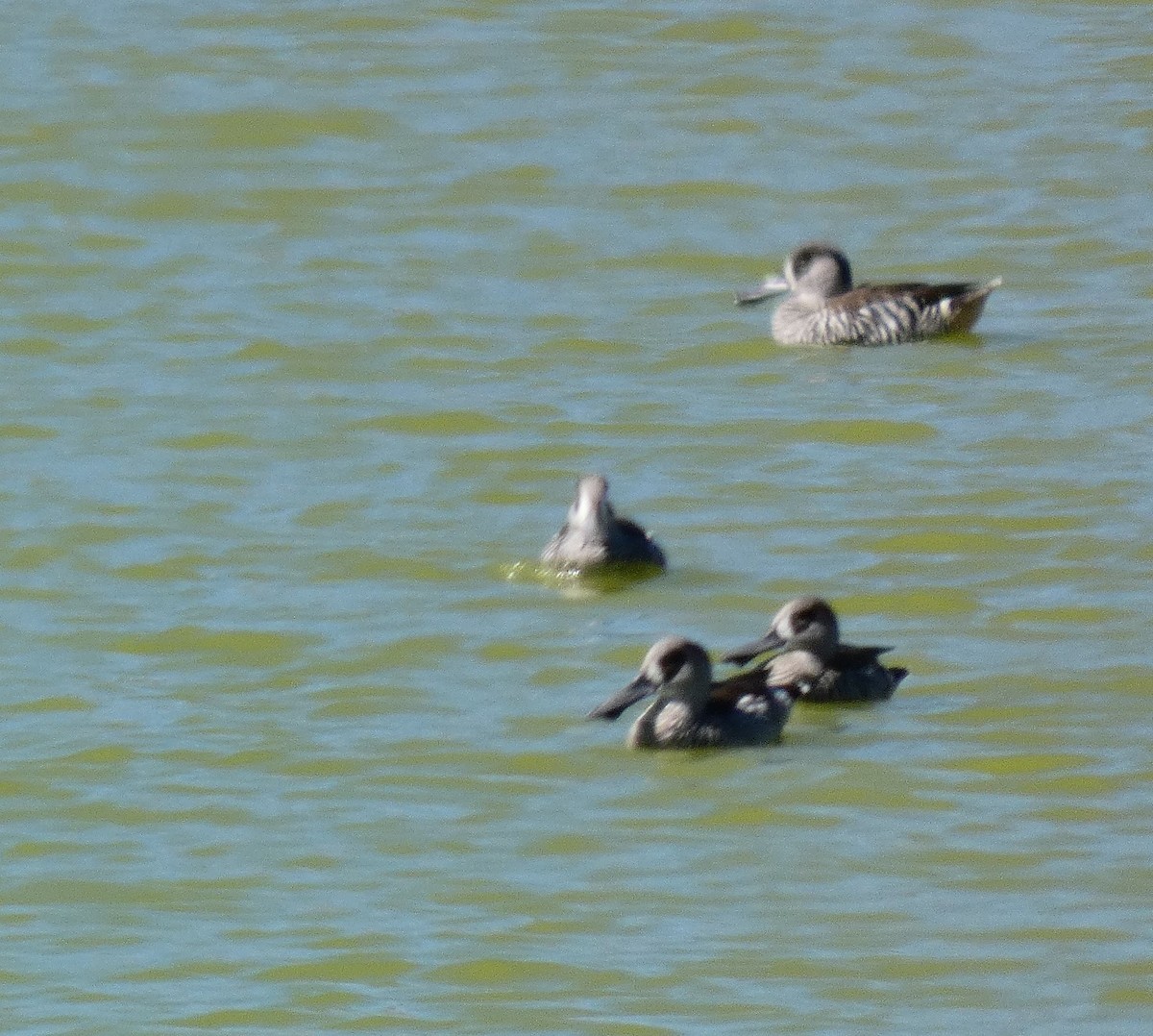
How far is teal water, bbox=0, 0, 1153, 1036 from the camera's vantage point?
8.94 m

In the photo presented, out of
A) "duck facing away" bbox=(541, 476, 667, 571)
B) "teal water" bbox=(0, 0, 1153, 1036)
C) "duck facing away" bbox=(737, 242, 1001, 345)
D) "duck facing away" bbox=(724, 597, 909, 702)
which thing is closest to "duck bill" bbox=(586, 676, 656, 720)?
"teal water" bbox=(0, 0, 1153, 1036)

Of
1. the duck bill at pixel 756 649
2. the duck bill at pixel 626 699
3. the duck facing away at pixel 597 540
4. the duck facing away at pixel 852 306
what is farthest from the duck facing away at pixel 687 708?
the duck facing away at pixel 852 306

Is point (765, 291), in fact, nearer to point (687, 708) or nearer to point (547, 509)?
point (547, 509)

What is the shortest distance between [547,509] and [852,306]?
332 cm

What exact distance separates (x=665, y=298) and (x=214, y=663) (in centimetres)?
618

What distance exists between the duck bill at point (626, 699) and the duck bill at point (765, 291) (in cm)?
625

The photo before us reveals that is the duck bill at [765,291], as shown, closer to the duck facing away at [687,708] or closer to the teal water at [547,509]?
the teal water at [547,509]

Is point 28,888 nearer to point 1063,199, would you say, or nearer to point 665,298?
point 665,298

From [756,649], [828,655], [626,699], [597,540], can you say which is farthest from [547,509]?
[626,699]

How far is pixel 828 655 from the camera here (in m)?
11.1

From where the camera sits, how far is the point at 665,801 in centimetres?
1020

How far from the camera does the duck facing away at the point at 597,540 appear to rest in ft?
41.6

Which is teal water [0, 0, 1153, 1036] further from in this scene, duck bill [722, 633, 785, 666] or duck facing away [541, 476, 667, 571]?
duck bill [722, 633, 785, 666]

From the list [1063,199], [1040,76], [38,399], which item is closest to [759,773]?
[38,399]
